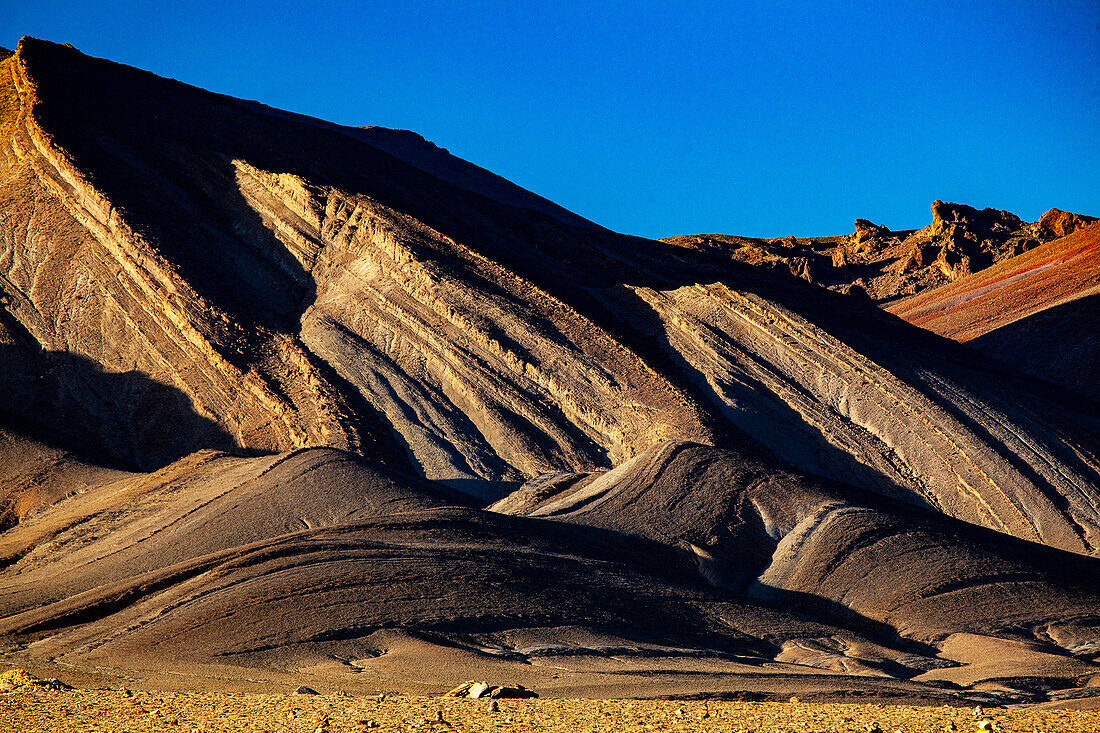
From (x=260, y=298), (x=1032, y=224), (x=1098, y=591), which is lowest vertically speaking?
(x=1098, y=591)

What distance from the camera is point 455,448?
69.4ft

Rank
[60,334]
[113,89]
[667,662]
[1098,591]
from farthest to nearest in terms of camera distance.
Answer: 1. [113,89]
2. [60,334]
3. [1098,591]
4. [667,662]

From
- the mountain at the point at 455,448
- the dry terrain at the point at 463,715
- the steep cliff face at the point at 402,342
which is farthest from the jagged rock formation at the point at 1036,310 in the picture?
the dry terrain at the point at 463,715

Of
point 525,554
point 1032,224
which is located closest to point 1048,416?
point 525,554

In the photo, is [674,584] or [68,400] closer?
[674,584]

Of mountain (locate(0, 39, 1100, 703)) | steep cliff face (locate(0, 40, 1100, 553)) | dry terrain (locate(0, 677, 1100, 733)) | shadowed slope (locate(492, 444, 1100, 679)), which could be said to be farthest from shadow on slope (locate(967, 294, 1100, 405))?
dry terrain (locate(0, 677, 1100, 733))

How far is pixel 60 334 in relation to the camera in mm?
24062

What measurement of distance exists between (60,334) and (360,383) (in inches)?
300

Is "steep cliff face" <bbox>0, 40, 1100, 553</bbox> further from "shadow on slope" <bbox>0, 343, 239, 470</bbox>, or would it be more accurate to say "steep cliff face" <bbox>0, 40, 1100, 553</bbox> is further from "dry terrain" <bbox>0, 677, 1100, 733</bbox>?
"dry terrain" <bbox>0, 677, 1100, 733</bbox>

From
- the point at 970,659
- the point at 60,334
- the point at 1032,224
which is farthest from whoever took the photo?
the point at 1032,224

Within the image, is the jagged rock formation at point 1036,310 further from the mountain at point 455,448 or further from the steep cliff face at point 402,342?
the steep cliff face at point 402,342

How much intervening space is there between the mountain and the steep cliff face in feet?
0.28

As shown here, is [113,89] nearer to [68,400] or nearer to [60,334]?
[60,334]

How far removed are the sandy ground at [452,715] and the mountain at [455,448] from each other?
4.94ft
